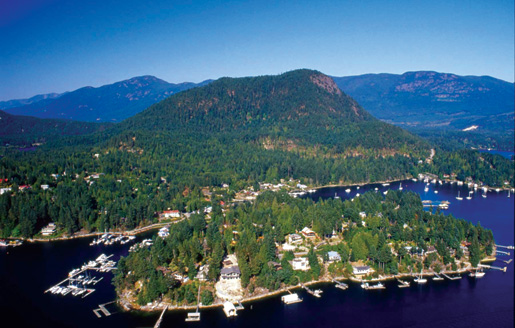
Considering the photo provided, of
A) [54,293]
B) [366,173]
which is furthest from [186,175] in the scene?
[54,293]

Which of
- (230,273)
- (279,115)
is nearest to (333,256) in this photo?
(230,273)

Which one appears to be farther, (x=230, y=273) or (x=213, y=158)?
(x=213, y=158)

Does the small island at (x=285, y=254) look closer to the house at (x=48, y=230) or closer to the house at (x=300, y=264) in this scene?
the house at (x=300, y=264)

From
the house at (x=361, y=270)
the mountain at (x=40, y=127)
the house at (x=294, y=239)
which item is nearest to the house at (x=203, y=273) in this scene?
the house at (x=294, y=239)

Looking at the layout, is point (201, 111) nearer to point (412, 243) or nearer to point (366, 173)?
point (366, 173)

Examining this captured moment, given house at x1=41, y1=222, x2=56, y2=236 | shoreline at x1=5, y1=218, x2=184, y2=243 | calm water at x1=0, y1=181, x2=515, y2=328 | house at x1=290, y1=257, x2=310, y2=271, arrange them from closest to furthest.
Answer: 1. calm water at x1=0, y1=181, x2=515, y2=328
2. house at x1=290, y1=257, x2=310, y2=271
3. shoreline at x1=5, y1=218, x2=184, y2=243
4. house at x1=41, y1=222, x2=56, y2=236

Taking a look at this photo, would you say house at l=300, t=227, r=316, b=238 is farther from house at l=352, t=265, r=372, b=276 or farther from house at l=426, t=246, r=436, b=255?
house at l=426, t=246, r=436, b=255

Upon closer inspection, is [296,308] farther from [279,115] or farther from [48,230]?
[279,115]

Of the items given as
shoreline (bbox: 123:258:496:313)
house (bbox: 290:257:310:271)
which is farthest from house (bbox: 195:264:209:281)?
house (bbox: 290:257:310:271)
